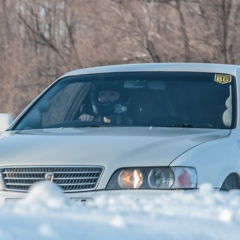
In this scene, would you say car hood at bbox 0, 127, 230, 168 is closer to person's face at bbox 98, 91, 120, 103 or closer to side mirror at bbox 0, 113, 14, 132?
person's face at bbox 98, 91, 120, 103

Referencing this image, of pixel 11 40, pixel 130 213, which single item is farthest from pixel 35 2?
pixel 130 213

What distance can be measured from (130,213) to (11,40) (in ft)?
66.8

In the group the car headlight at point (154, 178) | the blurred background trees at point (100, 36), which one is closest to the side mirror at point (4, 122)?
the car headlight at point (154, 178)

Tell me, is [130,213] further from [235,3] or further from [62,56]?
[62,56]

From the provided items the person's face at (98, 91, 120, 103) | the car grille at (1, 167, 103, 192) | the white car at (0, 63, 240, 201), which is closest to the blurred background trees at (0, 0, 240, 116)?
the white car at (0, 63, 240, 201)

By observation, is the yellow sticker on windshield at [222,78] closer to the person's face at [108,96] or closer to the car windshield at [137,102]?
the car windshield at [137,102]

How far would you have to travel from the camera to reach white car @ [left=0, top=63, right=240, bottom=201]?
547 cm

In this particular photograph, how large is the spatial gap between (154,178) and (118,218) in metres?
1.91

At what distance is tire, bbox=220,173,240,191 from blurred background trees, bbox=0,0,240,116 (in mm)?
14398

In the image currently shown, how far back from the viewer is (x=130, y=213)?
12.3 ft

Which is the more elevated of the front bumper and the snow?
the snow

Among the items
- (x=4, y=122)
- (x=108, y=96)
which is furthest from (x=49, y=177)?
(x=4, y=122)

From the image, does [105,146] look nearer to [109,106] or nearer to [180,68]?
[109,106]

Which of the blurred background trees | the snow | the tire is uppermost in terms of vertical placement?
the snow
